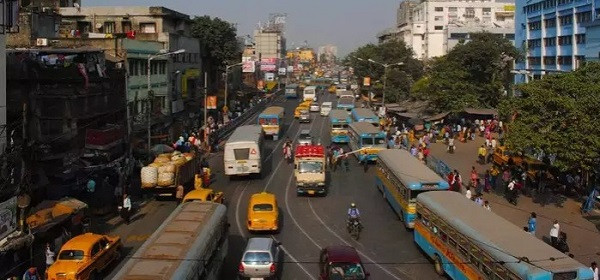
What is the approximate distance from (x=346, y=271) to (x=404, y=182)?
8.41 metres

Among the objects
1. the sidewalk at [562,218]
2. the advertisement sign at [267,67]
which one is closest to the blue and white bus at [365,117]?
the sidewalk at [562,218]

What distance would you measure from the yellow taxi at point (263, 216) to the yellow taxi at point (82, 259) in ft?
20.5

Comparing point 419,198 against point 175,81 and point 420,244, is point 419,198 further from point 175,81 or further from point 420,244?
point 175,81

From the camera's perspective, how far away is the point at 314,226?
2712cm

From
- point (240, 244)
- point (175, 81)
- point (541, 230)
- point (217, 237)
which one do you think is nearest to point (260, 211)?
point (240, 244)

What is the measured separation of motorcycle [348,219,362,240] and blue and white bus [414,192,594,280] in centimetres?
252

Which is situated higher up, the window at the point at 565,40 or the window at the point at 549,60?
the window at the point at 565,40

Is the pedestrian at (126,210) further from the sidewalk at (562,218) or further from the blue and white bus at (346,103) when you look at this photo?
the blue and white bus at (346,103)

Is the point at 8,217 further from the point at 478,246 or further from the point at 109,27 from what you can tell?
the point at 109,27

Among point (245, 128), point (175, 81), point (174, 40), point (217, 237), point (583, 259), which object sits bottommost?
point (583, 259)

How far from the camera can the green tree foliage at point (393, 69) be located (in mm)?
82250

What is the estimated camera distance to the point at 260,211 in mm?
25734

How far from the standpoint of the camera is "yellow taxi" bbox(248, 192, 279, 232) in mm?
25344

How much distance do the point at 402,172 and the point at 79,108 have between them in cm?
1677
